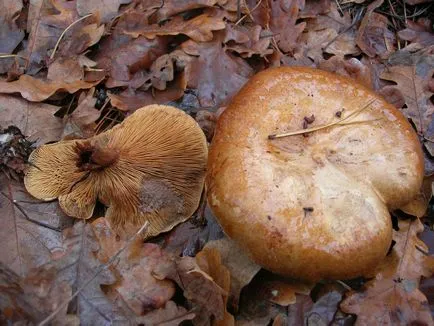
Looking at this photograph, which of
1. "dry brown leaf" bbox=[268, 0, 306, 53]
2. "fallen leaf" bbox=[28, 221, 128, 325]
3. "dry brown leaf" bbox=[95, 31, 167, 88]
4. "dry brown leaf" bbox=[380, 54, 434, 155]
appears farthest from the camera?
"dry brown leaf" bbox=[268, 0, 306, 53]

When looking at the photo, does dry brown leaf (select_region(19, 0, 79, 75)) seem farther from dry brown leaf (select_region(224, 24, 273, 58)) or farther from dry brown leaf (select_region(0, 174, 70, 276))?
dry brown leaf (select_region(224, 24, 273, 58))

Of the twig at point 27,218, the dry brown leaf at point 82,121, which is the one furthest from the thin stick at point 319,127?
the twig at point 27,218

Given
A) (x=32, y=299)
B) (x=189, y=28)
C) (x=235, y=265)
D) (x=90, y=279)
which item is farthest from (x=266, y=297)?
(x=189, y=28)

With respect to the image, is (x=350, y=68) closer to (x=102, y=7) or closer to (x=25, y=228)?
(x=102, y=7)

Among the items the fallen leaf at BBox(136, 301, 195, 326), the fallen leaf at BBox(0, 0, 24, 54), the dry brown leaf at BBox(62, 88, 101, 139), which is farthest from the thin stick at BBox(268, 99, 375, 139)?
the fallen leaf at BBox(0, 0, 24, 54)

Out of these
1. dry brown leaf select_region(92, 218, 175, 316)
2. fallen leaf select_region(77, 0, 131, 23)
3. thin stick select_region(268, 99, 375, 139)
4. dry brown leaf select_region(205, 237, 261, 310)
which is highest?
fallen leaf select_region(77, 0, 131, 23)

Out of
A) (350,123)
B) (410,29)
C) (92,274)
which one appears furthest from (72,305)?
(410,29)

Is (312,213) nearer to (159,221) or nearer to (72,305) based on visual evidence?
(159,221)
